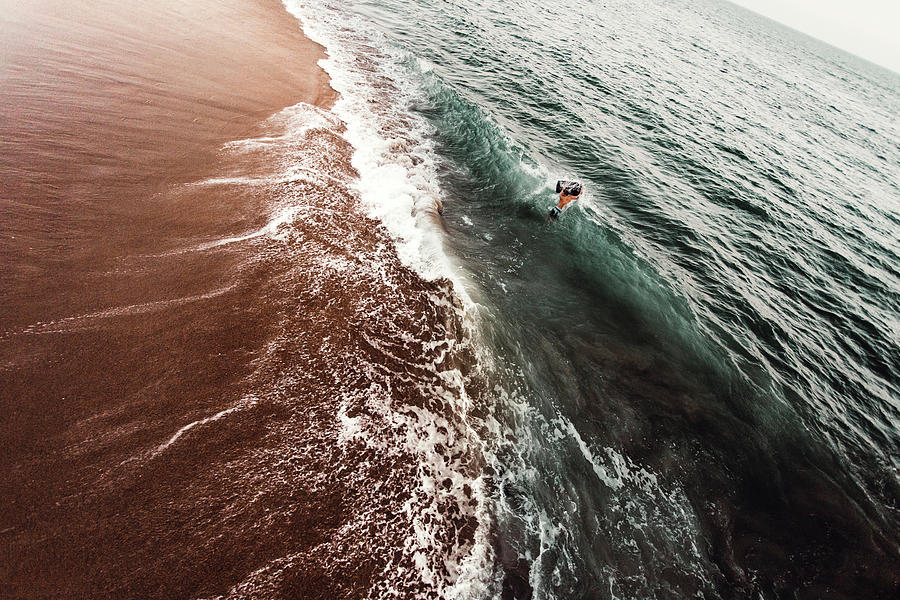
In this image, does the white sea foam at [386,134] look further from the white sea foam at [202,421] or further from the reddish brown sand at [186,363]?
the white sea foam at [202,421]

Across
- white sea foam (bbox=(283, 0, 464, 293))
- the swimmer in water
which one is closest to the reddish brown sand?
white sea foam (bbox=(283, 0, 464, 293))

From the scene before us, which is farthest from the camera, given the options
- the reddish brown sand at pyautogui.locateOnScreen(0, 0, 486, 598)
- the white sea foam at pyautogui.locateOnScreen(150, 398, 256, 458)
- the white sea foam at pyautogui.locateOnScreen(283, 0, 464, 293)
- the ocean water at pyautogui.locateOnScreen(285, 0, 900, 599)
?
the white sea foam at pyautogui.locateOnScreen(283, 0, 464, 293)

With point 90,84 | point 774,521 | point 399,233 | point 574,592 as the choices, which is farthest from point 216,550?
point 90,84

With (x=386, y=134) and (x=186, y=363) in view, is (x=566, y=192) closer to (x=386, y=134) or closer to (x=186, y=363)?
(x=386, y=134)

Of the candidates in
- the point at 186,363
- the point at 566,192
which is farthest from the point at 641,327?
the point at 186,363

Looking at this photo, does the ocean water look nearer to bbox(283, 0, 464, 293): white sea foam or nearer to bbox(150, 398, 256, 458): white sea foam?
bbox(283, 0, 464, 293): white sea foam

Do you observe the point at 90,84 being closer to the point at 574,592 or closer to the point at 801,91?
the point at 574,592
